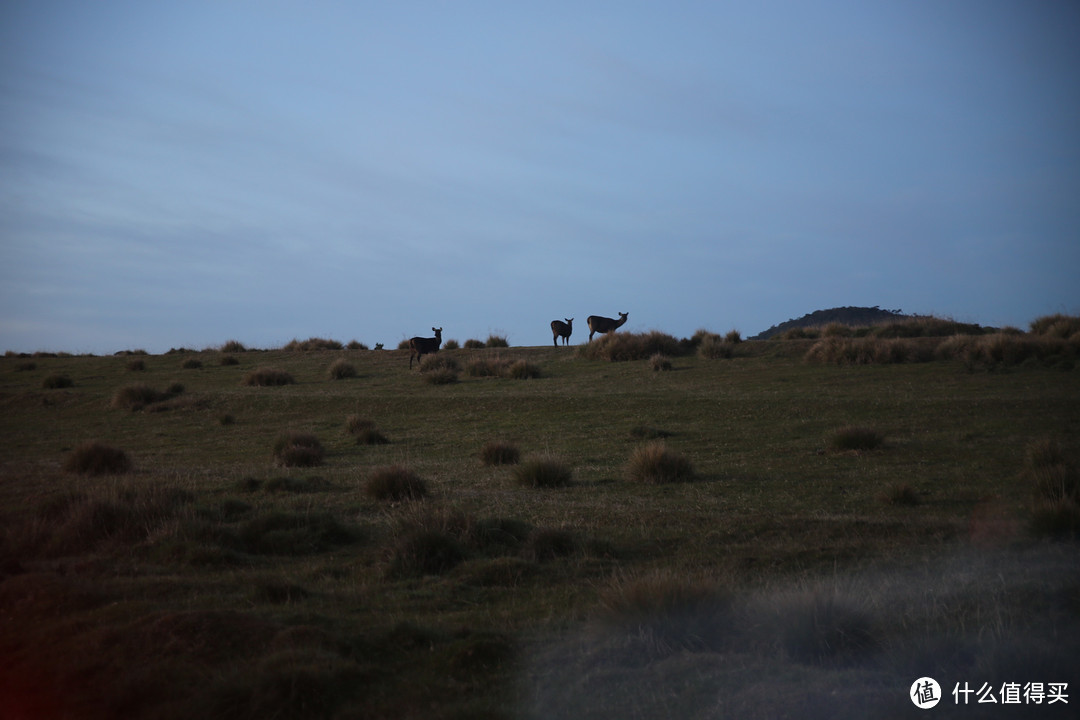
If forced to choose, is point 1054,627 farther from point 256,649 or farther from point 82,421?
point 82,421

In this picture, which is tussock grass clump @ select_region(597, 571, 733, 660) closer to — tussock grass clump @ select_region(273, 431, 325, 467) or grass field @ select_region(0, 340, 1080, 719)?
grass field @ select_region(0, 340, 1080, 719)

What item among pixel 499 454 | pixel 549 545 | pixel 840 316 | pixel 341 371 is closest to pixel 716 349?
pixel 341 371

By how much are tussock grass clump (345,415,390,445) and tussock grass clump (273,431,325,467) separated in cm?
141

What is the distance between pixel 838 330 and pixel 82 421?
94.3 ft

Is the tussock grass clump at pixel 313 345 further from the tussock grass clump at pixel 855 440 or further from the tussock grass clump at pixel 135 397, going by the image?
the tussock grass clump at pixel 855 440

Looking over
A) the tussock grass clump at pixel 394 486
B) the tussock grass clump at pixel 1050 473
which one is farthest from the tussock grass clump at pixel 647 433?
the tussock grass clump at pixel 1050 473

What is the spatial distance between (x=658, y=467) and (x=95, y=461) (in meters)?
10.7

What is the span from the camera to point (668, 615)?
600 cm

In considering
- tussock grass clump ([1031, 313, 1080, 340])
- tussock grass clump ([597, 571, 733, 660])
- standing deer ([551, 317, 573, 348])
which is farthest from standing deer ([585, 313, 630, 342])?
tussock grass clump ([597, 571, 733, 660])

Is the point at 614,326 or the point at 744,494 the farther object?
the point at 614,326

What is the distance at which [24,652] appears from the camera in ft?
19.2

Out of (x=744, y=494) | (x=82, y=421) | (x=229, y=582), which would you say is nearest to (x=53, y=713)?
(x=229, y=582)

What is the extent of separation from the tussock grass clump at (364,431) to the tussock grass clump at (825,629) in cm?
1479

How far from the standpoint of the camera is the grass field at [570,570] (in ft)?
16.9
